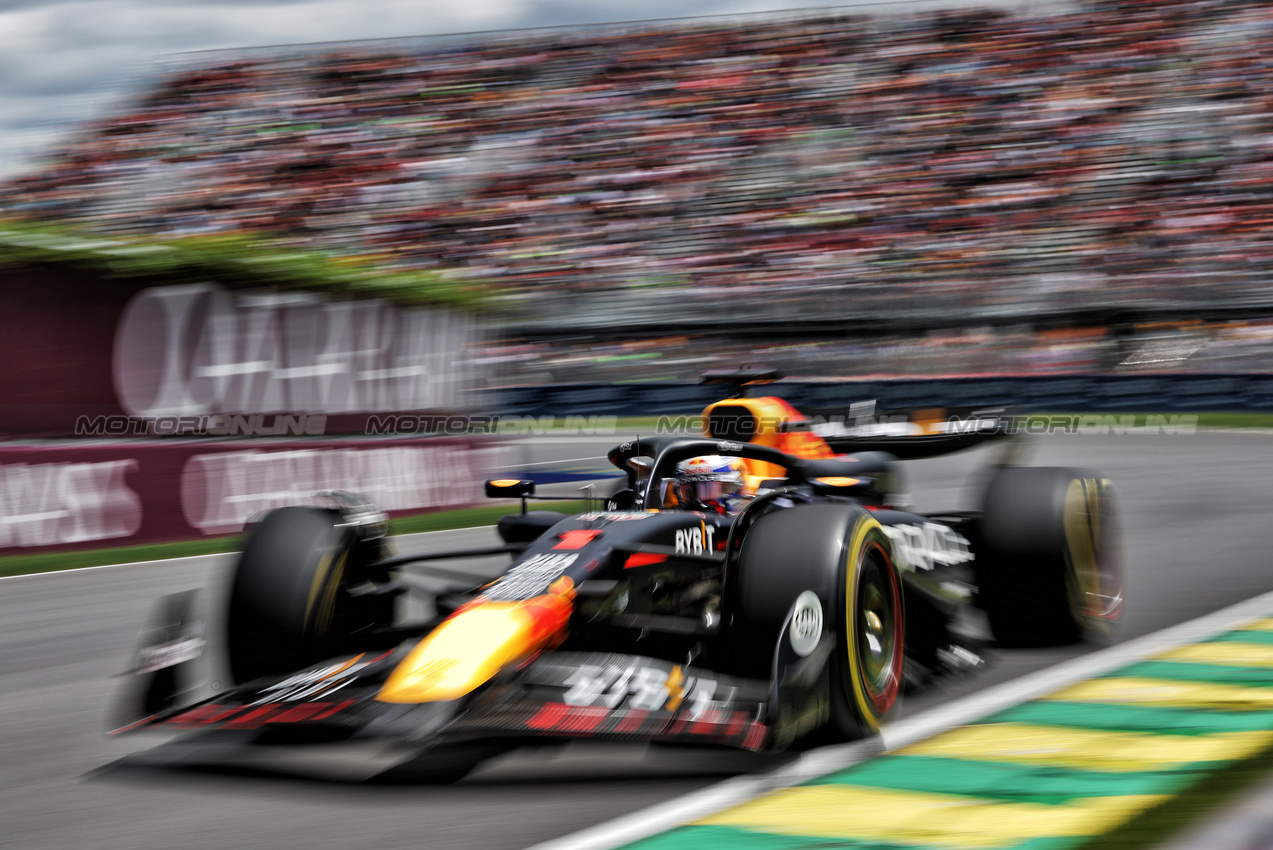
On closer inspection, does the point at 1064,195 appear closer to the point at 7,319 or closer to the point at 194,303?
the point at 194,303

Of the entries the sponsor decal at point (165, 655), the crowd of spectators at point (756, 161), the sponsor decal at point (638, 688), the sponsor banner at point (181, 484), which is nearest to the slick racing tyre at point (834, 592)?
the sponsor decal at point (638, 688)

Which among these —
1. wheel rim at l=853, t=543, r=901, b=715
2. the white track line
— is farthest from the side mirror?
the white track line

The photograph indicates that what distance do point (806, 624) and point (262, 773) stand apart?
1.51 meters

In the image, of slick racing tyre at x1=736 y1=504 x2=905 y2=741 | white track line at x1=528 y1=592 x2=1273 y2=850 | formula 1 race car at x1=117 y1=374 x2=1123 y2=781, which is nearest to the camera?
white track line at x1=528 y1=592 x2=1273 y2=850

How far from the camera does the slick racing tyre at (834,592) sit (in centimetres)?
353

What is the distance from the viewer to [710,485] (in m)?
4.73

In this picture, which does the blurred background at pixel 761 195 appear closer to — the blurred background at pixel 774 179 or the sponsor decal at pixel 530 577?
the blurred background at pixel 774 179

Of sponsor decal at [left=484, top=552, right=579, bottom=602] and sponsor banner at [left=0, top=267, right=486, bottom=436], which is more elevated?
sponsor banner at [left=0, top=267, right=486, bottom=436]

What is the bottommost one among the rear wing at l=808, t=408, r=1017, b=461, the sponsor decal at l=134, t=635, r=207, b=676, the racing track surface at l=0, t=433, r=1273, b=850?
the racing track surface at l=0, t=433, r=1273, b=850

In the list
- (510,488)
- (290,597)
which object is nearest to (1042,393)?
(510,488)

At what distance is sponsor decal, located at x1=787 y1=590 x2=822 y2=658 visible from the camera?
3415mm

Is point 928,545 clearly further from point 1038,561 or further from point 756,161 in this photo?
point 756,161

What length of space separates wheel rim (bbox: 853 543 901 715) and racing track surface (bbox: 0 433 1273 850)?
0.72ft

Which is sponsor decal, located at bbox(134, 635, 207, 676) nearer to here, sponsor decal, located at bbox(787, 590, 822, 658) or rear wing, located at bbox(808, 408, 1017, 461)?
sponsor decal, located at bbox(787, 590, 822, 658)
